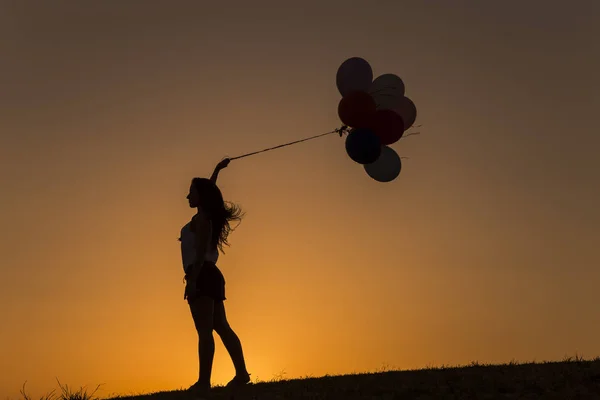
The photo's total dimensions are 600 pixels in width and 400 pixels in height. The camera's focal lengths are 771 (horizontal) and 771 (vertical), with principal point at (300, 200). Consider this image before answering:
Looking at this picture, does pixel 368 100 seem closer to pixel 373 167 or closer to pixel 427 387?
pixel 373 167

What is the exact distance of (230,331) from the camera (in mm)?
8617

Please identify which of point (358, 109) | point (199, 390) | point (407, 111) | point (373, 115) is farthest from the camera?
point (407, 111)

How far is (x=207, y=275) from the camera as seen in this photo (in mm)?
8352

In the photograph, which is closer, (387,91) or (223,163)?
(223,163)

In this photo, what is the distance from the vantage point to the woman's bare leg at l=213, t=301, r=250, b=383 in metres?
8.55

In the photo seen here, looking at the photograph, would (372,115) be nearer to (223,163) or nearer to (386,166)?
(386,166)

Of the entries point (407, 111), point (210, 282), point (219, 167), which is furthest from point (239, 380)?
point (407, 111)

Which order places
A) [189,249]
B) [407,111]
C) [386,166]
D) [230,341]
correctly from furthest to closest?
[407,111] < [386,166] < [230,341] < [189,249]

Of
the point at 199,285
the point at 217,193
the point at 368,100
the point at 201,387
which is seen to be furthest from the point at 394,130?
the point at 201,387

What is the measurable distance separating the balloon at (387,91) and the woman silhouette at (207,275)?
2649 mm

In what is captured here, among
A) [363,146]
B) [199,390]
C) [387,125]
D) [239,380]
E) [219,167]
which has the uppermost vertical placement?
[387,125]

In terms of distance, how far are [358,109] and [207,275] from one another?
9.42 ft

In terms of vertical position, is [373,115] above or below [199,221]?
above

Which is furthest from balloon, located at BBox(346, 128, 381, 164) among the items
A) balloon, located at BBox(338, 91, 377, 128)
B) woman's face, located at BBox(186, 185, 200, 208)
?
woman's face, located at BBox(186, 185, 200, 208)
